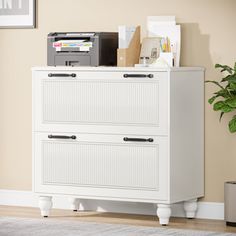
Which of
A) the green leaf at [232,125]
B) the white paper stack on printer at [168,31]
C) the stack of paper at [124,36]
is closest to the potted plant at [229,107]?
the green leaf at [232,125]

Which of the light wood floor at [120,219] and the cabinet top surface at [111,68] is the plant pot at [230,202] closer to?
the light wood floor at [120,219]

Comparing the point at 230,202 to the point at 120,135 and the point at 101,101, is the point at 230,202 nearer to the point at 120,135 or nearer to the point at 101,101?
the point at 120,135

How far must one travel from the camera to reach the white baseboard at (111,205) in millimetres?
5168

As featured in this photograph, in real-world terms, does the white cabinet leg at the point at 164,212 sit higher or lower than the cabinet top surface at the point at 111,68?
lower

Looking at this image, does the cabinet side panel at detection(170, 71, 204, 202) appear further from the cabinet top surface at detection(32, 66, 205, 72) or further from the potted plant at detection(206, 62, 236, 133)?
the potted plant at detection(206, 62, 236, 133)

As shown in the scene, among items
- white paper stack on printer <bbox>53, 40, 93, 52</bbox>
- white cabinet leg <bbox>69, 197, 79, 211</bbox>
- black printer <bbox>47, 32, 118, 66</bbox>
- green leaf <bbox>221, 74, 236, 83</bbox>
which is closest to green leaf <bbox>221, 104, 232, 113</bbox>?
green leaf <bbox>221, 74, 236, 83</bbox>

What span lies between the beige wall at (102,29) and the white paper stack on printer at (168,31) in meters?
0.07

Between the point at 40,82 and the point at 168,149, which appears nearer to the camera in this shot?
the point at 168,149

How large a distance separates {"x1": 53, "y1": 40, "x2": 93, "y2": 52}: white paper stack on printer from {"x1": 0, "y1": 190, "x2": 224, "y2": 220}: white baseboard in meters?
0.99

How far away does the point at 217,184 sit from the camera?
517cm

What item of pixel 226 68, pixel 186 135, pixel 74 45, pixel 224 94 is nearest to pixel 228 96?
pixel 224 94

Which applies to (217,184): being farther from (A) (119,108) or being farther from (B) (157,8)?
(B) (157,8)

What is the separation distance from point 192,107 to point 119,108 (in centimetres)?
49

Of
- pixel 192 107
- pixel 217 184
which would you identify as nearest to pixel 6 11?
pixel 192 107
